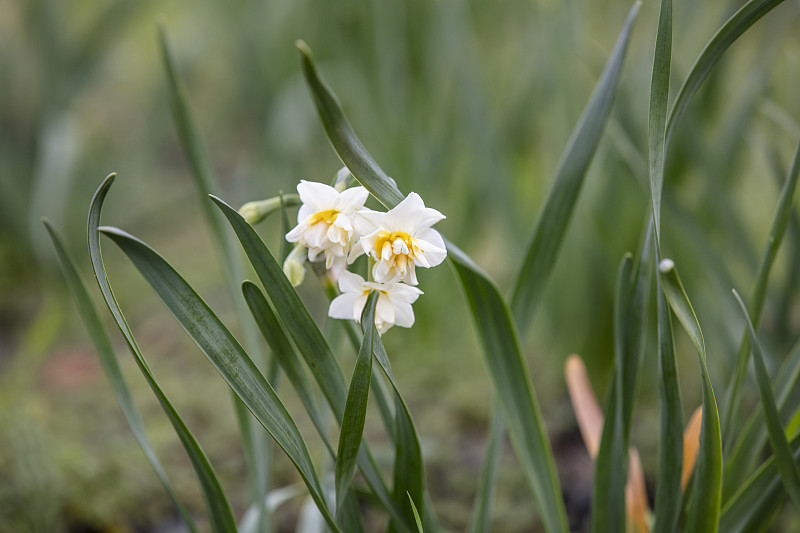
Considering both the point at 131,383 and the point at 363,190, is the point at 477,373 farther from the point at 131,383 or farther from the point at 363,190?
the point at 363,190

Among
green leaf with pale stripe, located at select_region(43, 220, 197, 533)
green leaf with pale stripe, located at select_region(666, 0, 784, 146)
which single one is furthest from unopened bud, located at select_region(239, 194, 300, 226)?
green leaf with pale stripe, located at select_region(666, 0, 784, 146)

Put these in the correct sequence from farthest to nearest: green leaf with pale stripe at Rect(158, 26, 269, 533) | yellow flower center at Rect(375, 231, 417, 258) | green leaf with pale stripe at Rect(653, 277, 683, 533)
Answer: green leaf with pale stripe at Rect(158, 26, 269, 533), green leaf with pale stripe at Rect(653, 277, 683, 533), yellow flower center at Rect(375, 231, 417, 258)

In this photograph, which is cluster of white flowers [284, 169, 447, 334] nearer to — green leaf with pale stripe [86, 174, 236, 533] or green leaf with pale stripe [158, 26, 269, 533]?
green leaf with pale stripe [86, 174, 236, 533]

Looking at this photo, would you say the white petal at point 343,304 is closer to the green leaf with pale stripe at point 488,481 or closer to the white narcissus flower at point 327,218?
the white narcissus flower at point 327,218

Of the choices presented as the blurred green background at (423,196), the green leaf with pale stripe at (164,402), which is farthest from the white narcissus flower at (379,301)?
the blurred green background at (423,196)

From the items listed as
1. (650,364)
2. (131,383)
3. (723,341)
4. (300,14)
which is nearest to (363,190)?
(723,341)

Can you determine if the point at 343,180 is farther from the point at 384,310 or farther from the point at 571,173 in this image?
the point at 571,173

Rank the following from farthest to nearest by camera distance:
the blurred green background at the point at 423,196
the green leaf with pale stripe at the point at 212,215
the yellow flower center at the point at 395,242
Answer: the blurred green background at the point at 423,196 < the green leaf with pale stripe at the point at 212,215 < the yellow flower center at the point at 395,242
